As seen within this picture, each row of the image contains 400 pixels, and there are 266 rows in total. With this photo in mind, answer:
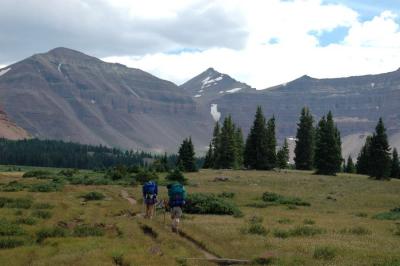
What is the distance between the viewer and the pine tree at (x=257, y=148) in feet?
355

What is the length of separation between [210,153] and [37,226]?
105818mm

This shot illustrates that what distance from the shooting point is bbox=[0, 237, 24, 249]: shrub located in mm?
23656

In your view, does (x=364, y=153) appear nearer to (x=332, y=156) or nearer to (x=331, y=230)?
(x=332, y=156)

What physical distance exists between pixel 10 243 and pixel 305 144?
9878cm

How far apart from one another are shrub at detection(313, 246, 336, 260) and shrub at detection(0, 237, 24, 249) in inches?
498

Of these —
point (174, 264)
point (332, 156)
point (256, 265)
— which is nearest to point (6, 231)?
point (174, 264)

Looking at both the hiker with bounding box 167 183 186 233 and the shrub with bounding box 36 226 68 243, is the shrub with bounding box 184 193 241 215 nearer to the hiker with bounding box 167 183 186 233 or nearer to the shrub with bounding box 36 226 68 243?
the hiker with bounding box 167 183 186 233

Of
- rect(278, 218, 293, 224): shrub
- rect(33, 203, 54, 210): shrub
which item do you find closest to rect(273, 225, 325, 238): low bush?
rect(278, 218, 293, 224): shrub

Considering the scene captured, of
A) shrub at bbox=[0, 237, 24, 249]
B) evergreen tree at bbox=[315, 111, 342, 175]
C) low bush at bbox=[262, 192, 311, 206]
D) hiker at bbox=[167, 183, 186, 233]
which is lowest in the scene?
low bush at bbox=[262, 192, 311, 206]

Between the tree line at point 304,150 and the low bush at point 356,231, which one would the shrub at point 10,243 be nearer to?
the low bush at point 356,231

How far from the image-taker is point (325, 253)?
874 inches

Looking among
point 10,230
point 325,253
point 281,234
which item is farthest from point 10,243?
point 325,253

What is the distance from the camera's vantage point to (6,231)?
26.2 metres

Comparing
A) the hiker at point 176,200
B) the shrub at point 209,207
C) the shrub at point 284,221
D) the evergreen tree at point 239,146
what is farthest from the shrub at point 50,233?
the evergreen tree at point 239,146
